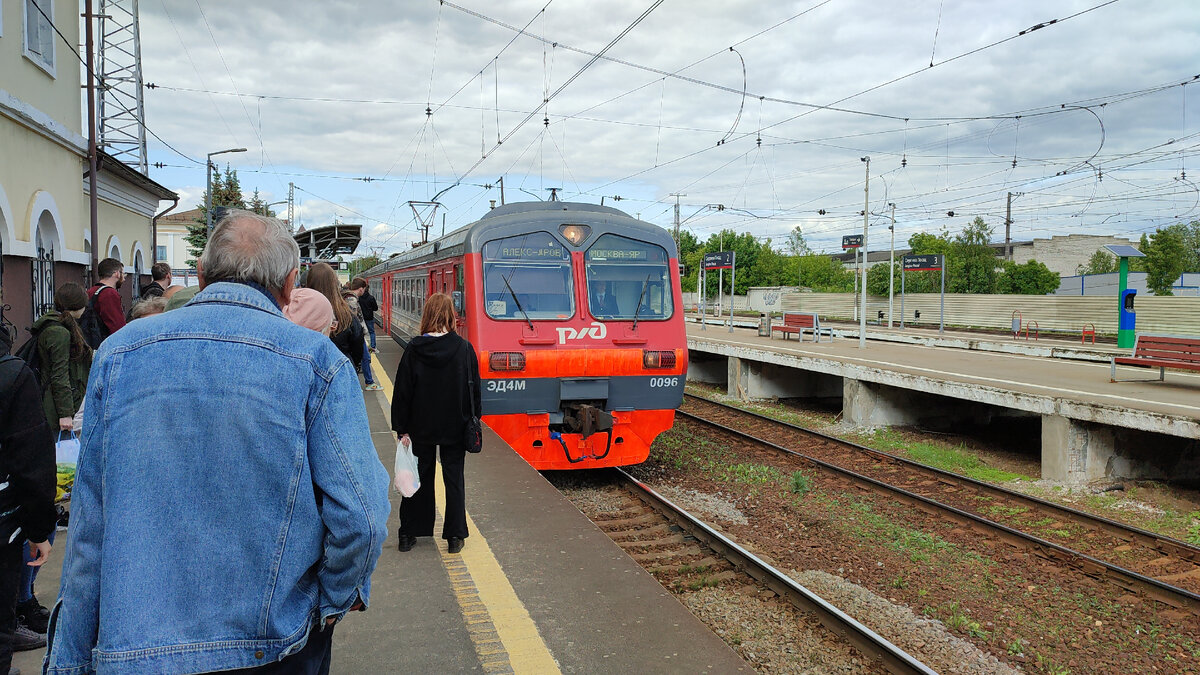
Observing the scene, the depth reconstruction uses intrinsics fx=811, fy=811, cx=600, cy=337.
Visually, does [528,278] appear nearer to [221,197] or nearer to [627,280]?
[627,280]

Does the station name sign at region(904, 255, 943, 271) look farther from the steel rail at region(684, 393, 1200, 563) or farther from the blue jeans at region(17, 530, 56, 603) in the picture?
the blue jeans at region(17, 530, 56, 603)

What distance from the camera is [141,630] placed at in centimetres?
173

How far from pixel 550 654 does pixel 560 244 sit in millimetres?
5687

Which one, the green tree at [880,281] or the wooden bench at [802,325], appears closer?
the wooden bench at [802,325]

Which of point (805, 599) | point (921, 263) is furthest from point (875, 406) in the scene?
point (921, 263)

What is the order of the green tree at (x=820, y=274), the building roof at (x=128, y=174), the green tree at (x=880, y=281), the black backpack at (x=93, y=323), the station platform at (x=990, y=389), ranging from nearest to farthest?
1. the black backpack at (x=93, y=323)
2. the station platform at (x=990, y=389)
3. the building roof at (x=128, y=174)
4. the green tree at (x=880, y=281)
5. the green tree at (x=820, y=274)

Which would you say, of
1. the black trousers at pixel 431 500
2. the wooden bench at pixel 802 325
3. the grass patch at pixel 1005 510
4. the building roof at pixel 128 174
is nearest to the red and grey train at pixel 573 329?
the black trousers at pixel 431 500

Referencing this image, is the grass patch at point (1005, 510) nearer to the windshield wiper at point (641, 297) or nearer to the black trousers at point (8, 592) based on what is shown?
the windshield wiper at point (641, 297)

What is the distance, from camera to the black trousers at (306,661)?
1829mm

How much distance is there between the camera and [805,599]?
18.2 feet

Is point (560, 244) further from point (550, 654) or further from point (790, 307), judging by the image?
point (790, 307)

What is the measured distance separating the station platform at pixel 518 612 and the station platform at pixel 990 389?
703 centimetres

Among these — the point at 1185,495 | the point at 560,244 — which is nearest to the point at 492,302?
the point at 560,244

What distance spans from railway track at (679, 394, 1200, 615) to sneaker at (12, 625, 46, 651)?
7270 mm
